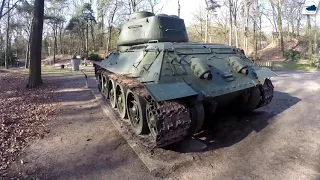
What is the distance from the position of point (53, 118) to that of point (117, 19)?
33.3 m

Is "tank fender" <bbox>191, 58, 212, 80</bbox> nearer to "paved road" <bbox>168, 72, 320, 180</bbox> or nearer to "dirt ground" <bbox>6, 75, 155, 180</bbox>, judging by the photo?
"paved road" <bbox>168, 72, 320, 180</bbox>

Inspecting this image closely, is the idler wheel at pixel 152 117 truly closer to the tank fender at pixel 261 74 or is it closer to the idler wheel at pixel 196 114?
the idler wheel at pixel 196 114

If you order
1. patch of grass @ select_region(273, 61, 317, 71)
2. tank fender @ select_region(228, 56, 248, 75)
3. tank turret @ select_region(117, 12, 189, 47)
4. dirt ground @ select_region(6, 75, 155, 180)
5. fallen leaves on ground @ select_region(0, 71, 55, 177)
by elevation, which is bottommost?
dirt ground @ select_region(6, 75, 155, 180)

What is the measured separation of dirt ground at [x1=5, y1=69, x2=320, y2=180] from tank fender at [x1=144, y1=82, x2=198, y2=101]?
3.58 feet

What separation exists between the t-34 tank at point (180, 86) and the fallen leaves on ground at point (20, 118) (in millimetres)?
2134

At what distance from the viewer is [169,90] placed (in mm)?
4469

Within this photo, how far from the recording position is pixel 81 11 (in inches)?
1567

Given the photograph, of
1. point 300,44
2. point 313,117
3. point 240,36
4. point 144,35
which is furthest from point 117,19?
point 313,117

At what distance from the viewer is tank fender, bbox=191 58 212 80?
513 centimetres

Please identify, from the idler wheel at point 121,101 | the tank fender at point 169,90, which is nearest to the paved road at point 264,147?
the tank fender at point 169,90

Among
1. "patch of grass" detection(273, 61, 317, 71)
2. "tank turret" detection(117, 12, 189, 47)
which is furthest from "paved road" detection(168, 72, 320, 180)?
"patch of grass" detection(273, 61, 317, 71)

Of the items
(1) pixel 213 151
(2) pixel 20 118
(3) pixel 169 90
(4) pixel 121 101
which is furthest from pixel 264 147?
(2) pixel 20 118

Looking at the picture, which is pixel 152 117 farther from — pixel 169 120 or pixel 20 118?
pixel 20 118

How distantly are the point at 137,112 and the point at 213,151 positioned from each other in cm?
165
